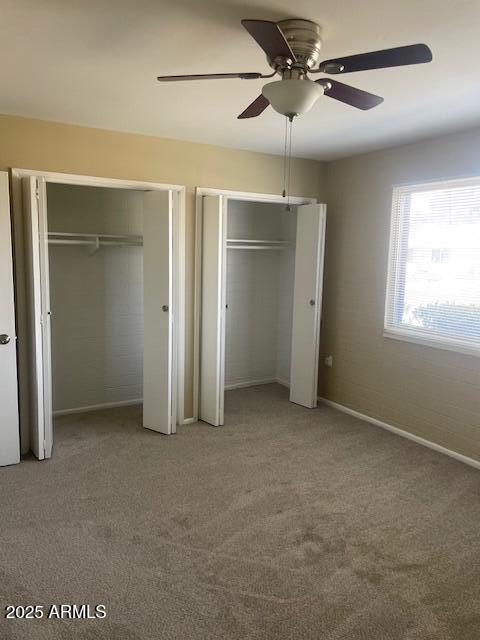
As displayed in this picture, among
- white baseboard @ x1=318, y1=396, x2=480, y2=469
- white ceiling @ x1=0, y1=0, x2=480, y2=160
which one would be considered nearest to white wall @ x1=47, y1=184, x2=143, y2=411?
white ceiling @ x1=0, y1=0, x2=480, y2=160

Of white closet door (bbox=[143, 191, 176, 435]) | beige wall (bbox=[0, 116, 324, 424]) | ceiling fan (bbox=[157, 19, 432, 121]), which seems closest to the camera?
ceiling fan (bbox=[157, 19, 432, 121])

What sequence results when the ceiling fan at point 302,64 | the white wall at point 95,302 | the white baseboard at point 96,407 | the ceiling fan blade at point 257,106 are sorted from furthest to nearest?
the white baseboard at point 96,407, the white wall at point 95,302, the ceiling fan blade at point 257,106, the ceiling fan at point 302,64

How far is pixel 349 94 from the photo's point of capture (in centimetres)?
221

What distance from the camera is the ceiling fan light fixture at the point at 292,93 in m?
1.99

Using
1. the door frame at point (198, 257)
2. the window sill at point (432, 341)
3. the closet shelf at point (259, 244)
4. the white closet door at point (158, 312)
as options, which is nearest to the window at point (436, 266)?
the window sill at point (432, 341)

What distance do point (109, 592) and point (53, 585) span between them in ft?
0.90

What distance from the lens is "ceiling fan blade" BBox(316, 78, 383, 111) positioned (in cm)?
211

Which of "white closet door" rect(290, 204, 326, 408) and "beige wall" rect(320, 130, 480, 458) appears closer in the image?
"beige wall" rect(320, 130, 480, 458)

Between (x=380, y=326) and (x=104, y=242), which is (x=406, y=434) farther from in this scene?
(x=104, y=242)

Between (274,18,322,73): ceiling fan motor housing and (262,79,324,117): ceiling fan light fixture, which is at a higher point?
(274,18,322,73): ceiling fan motor housing

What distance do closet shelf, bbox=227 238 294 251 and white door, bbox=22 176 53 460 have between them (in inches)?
78.0

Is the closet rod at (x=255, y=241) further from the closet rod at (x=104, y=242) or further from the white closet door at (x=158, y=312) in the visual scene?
the white closet door at (x=158, y=312)

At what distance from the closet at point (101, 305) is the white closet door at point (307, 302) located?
4.62 feet

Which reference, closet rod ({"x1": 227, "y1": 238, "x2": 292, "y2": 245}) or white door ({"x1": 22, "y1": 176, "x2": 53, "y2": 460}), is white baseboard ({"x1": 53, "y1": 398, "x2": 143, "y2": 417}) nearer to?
white door ({"x1": 22, "y1": 176, "x2": 53, "y2": 460})
